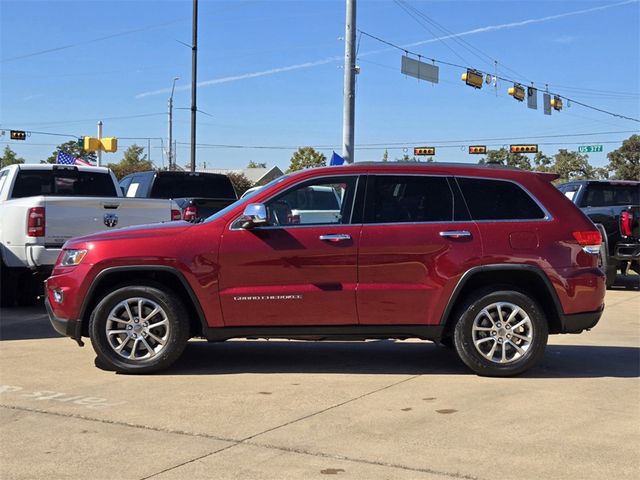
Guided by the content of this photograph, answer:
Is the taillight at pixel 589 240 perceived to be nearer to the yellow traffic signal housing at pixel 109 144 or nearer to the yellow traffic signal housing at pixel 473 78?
the yellow traffic signal housing at pixel 473 78

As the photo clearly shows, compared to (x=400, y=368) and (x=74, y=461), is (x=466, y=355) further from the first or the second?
(x=74, y=461)

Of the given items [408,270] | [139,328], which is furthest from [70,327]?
[408,270]

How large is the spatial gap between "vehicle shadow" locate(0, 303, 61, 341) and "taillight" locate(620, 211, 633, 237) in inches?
382

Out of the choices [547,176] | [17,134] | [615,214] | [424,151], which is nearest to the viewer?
[547,176]

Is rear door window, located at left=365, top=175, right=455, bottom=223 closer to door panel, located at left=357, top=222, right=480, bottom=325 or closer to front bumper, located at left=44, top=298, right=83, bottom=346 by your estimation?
door panel, located at left=357, top=222, right=480, bottom=325

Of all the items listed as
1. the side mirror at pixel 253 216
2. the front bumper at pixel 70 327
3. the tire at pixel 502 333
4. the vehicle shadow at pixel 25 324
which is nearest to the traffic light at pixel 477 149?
the vehicle shadow at pixel 25 324

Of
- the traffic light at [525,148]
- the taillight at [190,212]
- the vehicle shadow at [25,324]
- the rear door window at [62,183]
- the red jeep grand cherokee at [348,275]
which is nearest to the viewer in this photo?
the red jeep grand cherokee at [348,275]

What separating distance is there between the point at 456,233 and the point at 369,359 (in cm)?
170

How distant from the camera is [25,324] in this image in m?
8.95

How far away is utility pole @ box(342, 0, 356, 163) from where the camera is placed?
1755cm

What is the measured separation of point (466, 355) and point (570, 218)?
61.1 inches

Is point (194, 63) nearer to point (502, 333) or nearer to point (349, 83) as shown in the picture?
point (349, 83)

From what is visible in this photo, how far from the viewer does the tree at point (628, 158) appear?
226 ft

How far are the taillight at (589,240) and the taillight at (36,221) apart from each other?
20.7ft
